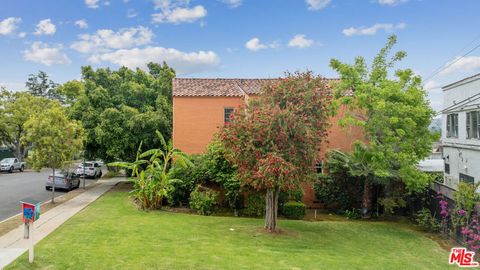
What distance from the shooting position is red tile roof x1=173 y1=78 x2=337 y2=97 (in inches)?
939

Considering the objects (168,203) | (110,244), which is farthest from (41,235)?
(168,203)

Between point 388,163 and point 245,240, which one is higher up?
point 388,163

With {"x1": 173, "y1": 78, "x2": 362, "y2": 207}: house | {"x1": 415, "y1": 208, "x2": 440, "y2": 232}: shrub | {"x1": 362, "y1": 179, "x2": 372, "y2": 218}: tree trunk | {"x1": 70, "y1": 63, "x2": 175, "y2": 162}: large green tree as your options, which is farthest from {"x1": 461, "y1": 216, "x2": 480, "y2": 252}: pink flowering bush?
{"x1": 70, "y1": 63, "x2": 175, "y2": 162}: large green tree

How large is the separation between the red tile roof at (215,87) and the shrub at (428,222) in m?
10.9

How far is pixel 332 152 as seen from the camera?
2056cm

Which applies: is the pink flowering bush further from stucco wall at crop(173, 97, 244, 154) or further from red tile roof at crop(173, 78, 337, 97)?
stucco wall at crop(173, 97, 244, 154)

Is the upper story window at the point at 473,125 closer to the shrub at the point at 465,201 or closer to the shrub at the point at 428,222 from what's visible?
the shrub at the point at 428,222

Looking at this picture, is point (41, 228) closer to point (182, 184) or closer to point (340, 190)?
point (182, 184)

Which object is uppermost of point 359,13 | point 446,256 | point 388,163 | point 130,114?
point 359,13

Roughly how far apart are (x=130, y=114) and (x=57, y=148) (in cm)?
801

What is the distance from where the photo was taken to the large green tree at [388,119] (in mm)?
17375

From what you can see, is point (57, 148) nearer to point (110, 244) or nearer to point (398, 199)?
point (110, 244)

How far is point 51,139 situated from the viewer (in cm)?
2059

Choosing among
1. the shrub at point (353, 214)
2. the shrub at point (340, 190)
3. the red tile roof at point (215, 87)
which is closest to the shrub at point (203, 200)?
the shrub at point (340, 190)
